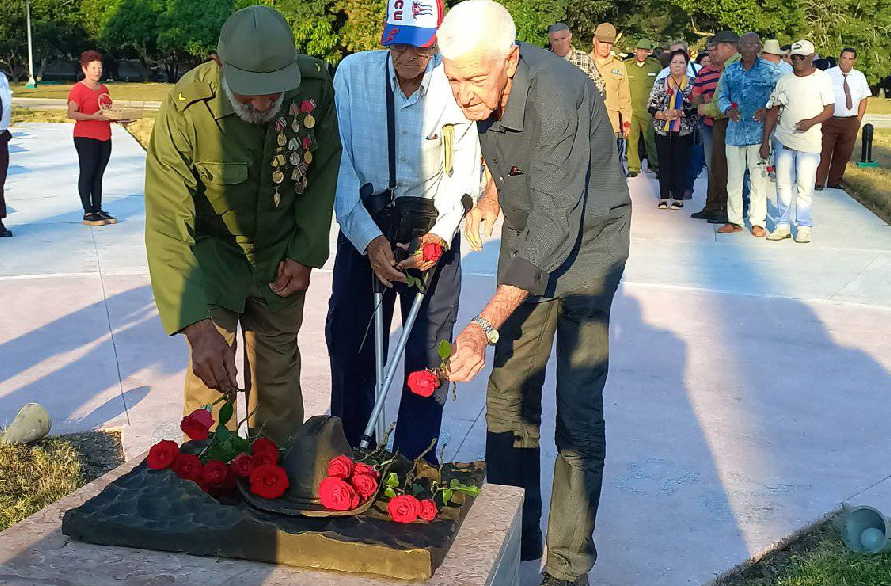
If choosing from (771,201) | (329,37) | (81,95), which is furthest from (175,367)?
(329,37)

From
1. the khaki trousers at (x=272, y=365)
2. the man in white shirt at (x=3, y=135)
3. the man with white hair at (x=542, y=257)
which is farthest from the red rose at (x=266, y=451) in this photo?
the man in white shirt at (x=3, y=135)

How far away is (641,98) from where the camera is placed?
51.8 feet

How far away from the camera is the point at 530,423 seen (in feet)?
13.0

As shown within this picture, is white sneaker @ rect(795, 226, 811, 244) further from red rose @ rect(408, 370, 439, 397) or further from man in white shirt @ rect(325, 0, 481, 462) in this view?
red rose @ rect(408, 370, 439, 397)

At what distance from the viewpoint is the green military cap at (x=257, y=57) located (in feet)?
11.4

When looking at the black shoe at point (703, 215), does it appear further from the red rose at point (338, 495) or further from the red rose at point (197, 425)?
the red rose at point (338, 495)

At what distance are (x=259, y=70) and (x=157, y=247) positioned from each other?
2.12ft

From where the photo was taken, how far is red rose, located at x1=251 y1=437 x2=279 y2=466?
2.99 metres

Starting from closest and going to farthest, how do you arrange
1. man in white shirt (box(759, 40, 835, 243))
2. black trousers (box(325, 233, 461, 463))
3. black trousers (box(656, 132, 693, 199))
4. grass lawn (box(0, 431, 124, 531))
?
black trousers (box(325, 233, 461, 463)) < grass lawn (box(0, 431, 124, 531)) < man in white shirt (box(759, 40, 835, 243)) < black trousers (box(656, 132, 693, 199))

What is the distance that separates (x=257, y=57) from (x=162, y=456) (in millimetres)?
1286

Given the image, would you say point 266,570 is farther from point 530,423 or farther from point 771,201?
point 771,201

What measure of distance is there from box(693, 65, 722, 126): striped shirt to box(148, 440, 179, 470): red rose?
9.71 m

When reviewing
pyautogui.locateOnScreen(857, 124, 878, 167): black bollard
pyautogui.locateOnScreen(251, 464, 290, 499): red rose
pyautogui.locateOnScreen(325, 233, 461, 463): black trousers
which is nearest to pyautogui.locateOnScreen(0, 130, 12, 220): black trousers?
pyautogui.locateOnScreen(325, 233, 461, 463): black trousers

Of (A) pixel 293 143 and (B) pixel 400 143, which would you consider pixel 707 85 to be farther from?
(A) pixel 293 143
